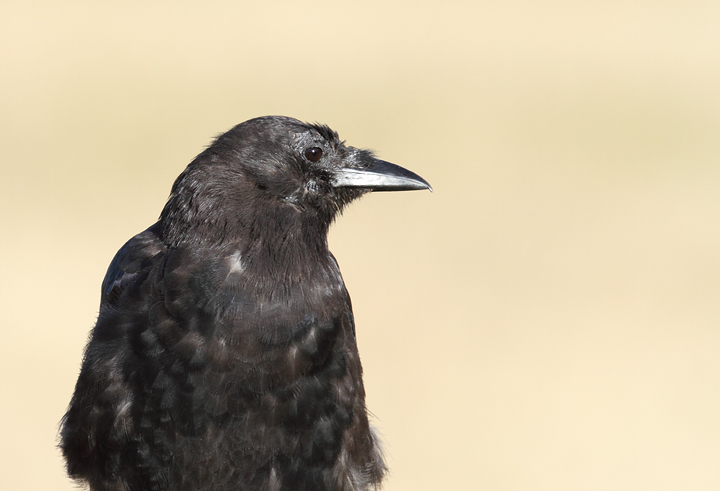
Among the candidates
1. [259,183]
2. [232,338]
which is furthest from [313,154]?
[232,338]

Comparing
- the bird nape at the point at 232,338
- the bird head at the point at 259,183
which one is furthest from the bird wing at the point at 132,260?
the bird head at the point at 259,183

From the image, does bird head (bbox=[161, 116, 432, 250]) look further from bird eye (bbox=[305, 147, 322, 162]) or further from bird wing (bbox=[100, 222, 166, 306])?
bird wing (bbox=[100, 222, 166, 306])

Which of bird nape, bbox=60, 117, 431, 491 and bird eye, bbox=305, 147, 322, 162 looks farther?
bird eye, bbox=305, 147, 322, 162

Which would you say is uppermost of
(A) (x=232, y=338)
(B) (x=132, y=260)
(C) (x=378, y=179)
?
(C) (x=378, y=179)

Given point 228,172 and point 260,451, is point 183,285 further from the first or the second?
point 260,451

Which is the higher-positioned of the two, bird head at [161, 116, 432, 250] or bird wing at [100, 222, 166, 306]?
bird head at [161, 116, 432, 250]

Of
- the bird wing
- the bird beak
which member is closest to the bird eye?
the bird beak

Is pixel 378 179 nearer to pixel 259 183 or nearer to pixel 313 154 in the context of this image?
pixel 313 154
